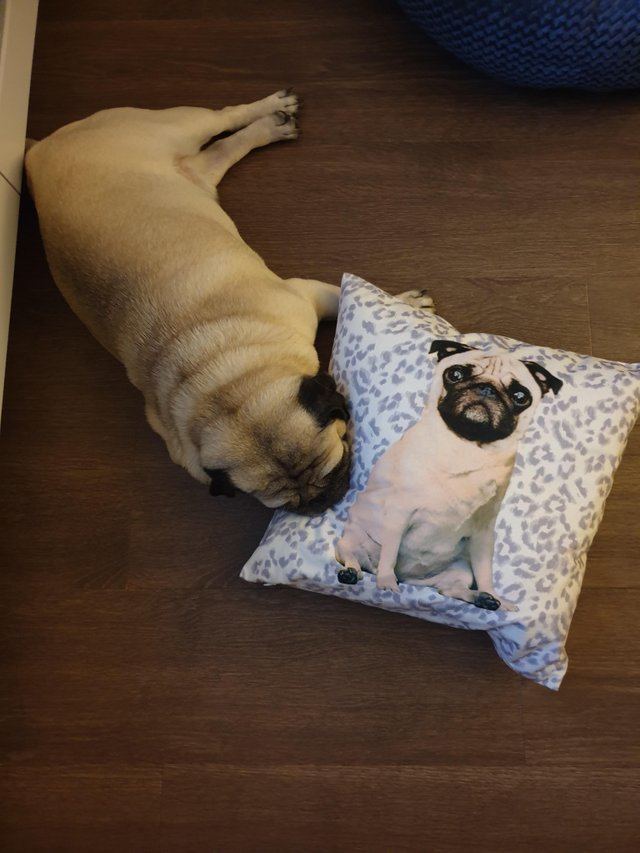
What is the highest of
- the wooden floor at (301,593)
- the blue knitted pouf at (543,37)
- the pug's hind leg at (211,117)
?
the blue knitted pouf at (543,37)

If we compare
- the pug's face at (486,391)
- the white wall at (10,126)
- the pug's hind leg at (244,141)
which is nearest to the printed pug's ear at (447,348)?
the pug's face at (486,391)

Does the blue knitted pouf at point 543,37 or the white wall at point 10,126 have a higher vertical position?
the blue knitted pouf at point 543,37

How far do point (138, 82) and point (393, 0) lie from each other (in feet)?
3.30

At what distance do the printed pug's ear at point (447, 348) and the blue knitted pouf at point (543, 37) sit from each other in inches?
39.2

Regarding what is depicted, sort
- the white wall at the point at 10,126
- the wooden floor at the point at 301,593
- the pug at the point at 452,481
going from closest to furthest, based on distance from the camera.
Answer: the pug at the point at 452,481, the wooden floor at the point at 301,593, the white wall at the point at 10,126

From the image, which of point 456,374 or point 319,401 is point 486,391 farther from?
point 319,401

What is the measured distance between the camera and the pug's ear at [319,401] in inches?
75.5

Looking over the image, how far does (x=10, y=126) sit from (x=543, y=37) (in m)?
1.83

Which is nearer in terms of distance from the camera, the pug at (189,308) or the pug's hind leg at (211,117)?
the pug at (189,308)

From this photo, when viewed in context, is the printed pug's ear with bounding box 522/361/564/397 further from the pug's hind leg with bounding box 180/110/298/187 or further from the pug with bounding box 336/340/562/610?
the pug's hind leg with bounding box 180/110/298/187

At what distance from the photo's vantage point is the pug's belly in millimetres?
1879

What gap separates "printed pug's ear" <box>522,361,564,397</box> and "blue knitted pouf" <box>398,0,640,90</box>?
1011 mm

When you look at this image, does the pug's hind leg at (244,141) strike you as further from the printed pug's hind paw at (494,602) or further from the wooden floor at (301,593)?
the printed pug's hind paw at (494,602)

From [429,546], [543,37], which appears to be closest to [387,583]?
[429,546]
